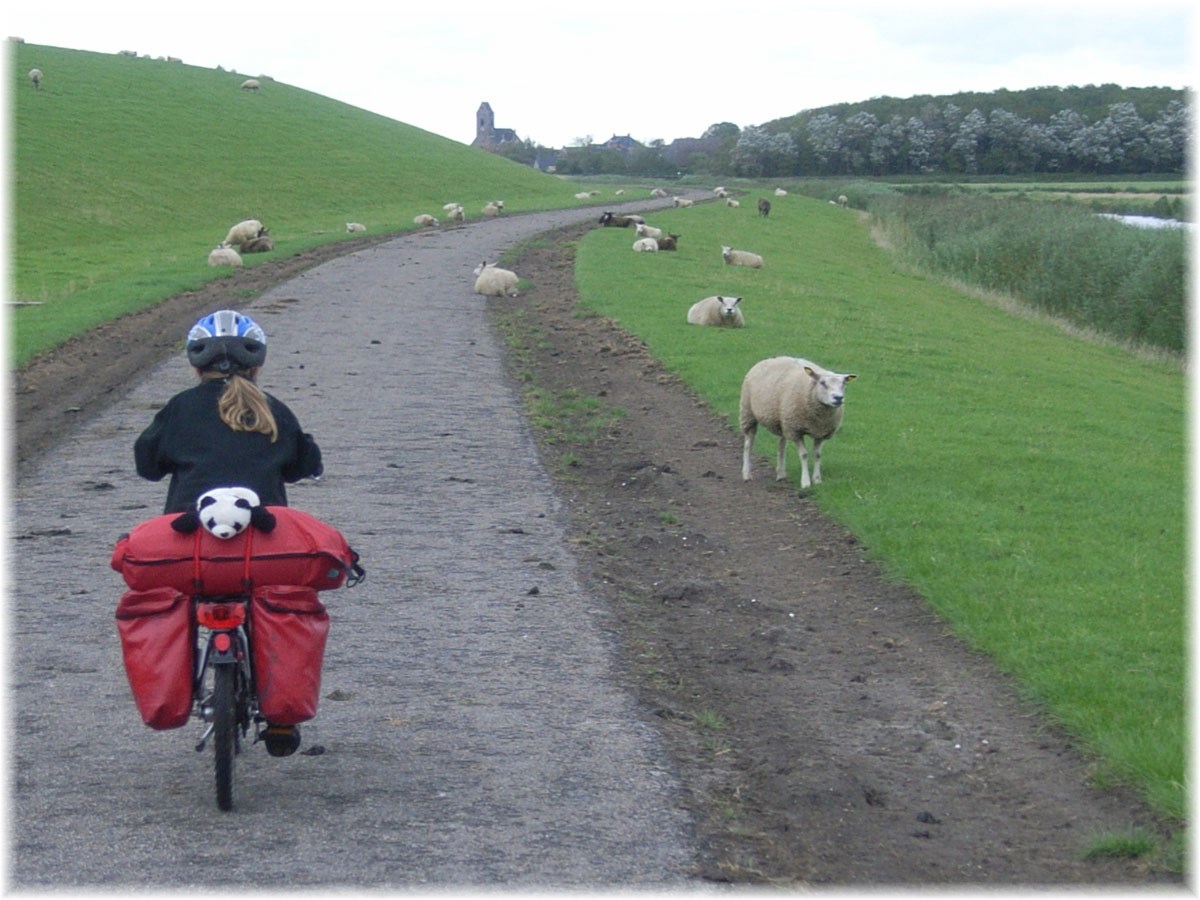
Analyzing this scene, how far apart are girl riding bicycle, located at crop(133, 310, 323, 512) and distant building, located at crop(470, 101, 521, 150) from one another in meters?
173

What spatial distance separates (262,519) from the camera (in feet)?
18.5

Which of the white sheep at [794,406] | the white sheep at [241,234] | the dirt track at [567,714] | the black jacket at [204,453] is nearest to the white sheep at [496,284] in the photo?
the white sheep at [241,234]

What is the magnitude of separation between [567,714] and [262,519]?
6.46 ft

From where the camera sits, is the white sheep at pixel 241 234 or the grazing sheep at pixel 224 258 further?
the white sheep at pixel 241 234

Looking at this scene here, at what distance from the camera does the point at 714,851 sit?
5.35 m

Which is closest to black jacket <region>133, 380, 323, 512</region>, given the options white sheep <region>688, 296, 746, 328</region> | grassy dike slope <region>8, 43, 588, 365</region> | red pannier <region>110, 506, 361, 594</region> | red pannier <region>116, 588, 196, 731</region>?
red pannier <region>110, 506, 361, 594</region>

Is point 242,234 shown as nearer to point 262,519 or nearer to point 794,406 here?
point 794,406

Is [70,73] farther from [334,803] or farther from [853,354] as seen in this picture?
[334,803]

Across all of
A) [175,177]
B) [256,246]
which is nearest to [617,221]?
[256,246]

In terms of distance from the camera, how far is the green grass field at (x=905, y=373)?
8.19 meters

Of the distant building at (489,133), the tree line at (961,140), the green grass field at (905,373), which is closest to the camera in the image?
the green grass field at (905,373)

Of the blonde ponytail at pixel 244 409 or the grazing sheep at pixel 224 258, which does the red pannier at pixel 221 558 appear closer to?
the blonde ponytail at pixel 244 409

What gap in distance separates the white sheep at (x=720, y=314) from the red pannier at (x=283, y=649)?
61.1 feet

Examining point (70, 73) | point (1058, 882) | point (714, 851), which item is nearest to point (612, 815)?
point (714, 851)
